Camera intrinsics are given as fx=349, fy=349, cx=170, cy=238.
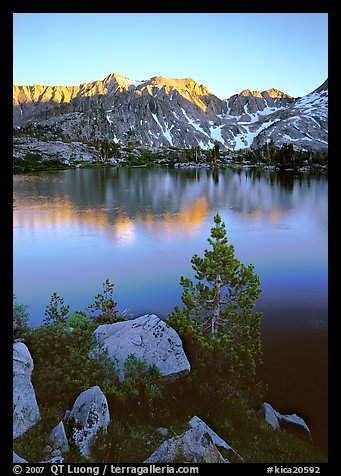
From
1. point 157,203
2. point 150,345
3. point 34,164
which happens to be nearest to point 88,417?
point 150,345

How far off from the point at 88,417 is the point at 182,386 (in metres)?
3.18

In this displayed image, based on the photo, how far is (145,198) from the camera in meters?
54.2

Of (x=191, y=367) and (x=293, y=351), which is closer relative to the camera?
(x=191, y=367)

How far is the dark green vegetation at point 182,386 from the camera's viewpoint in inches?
327

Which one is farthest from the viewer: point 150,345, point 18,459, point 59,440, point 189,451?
point 150,345

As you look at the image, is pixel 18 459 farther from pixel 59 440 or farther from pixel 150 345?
pixel 150 345

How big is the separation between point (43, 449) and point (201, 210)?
124 ft

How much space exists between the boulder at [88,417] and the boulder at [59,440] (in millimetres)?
263

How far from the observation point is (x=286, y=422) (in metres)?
10.3

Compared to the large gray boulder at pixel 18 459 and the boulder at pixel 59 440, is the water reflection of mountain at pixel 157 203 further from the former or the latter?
the large gray boulder at pixel 18 459

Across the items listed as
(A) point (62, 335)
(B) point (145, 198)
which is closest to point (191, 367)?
(A) point (62, 335)

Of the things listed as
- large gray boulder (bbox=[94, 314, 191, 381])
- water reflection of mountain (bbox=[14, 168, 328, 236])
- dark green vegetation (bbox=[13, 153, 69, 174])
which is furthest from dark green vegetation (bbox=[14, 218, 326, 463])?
dark green vegetation (bbox=[13, 153, 69, 174])
